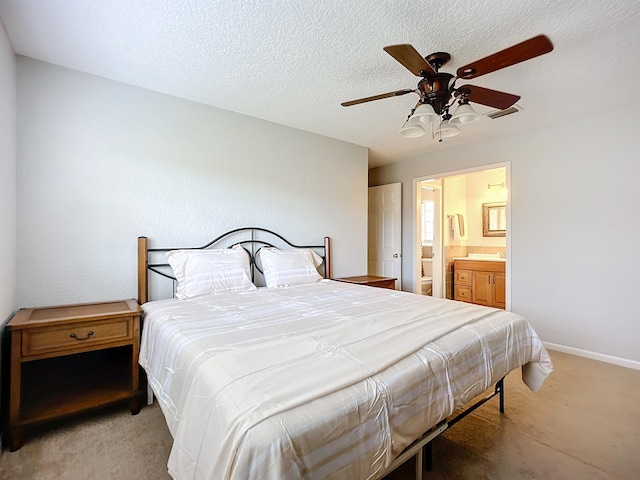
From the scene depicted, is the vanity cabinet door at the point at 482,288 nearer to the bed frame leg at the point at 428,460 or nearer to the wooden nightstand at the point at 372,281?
the wooden nightstand at the point at 372,281

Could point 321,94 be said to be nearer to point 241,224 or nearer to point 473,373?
point 241,224

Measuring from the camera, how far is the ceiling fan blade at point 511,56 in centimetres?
148

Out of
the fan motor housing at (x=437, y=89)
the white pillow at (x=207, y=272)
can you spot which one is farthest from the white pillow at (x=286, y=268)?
the fan motor housing at (x=437, y=89)

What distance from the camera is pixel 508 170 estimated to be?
3.79 m

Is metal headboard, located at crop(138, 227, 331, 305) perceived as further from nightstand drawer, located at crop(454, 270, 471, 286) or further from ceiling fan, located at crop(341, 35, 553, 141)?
nightstand drawer, located at crop(454, 270, 471, 286)

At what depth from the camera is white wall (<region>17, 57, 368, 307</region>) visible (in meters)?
2.24

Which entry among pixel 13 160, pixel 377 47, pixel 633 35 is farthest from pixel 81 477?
pixel 633 35

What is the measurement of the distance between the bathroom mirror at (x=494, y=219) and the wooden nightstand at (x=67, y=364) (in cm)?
552

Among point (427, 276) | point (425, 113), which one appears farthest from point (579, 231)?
point (427, 276)

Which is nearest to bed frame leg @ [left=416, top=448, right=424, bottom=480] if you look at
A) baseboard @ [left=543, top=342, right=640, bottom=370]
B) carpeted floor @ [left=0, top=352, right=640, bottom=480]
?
carpeted floor @ [left=0, top=352, right=640, bottom=480]

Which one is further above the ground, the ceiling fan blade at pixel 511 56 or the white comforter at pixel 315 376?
the ceiling fan blade at pixel 511 56

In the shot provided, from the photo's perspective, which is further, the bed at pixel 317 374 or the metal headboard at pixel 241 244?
the metal headboard at pixel 241 244

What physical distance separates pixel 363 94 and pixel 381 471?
2716mm

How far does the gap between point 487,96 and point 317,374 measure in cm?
207
